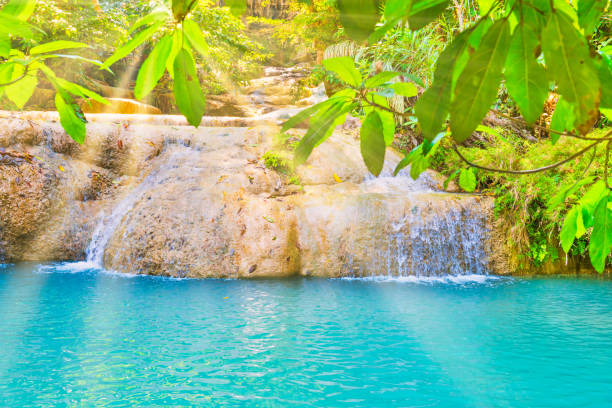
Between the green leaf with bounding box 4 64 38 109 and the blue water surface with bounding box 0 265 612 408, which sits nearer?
the green leaf with bounding box 4 64 38 109

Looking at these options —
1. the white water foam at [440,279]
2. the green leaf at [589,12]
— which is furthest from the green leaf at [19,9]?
the white water foam at [440,279]

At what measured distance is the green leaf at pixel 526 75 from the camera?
0.38 m

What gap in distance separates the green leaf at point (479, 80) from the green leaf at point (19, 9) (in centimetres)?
47

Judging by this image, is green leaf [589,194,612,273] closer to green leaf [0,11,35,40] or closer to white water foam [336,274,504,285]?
green leaf [0,11,35,40]

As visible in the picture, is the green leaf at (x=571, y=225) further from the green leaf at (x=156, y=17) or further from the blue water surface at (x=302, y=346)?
the blue water surface at (x=302, y=346)

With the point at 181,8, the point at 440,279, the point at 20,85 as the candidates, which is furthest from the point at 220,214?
the point at 181,8

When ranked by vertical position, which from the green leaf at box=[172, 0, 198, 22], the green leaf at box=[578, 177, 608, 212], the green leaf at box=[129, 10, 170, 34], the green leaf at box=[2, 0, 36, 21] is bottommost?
the green leaf at box=[578, 177, 608, 212]

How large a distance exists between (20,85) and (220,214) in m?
5.71

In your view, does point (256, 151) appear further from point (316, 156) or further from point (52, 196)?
point (52, 196)

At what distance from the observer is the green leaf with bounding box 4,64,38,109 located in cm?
60

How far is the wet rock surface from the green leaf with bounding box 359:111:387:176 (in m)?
5.44

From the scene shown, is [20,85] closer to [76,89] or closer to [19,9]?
[76,89]

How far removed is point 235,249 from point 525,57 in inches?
226

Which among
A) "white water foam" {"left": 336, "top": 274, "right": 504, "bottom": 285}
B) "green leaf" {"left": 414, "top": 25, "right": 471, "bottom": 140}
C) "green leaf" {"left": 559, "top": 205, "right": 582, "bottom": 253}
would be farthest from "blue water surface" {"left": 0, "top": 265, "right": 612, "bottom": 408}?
"green leaf" {"left": 414, "top": 25, "right": 471, "bottom": 140}
